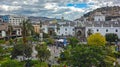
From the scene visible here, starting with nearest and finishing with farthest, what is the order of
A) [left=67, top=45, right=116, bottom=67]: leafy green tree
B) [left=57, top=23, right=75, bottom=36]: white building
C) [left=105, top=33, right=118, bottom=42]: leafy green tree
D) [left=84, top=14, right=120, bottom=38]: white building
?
[left=67, top=45, right=116, bottom=67]: leafy green tree → [left=105, top=33, right=118, bottom=42]: leafy green tree → [left=84, top=14, right=120, bottom=38]: white building → [left=57, top=23, right=75, bottom=36]: white building

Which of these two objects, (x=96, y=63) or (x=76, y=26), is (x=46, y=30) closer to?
(x=76, y=26)

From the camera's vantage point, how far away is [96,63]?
23.9 m

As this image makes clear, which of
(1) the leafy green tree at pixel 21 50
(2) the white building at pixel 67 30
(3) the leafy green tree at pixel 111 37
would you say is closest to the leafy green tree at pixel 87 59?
(1) the leafy green tree at pixel 21 50

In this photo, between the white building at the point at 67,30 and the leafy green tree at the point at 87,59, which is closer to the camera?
the leafy green tree at the point at 87,59

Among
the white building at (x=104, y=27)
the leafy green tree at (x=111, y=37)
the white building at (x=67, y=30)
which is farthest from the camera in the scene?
the white building at (x=67, y=30)

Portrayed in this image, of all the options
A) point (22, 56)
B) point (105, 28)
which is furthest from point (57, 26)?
point (22, 56)

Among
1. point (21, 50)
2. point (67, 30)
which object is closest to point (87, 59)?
point (21, 50)

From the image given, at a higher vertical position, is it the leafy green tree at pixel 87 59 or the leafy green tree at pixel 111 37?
the leafy green tree at pixel 87 59

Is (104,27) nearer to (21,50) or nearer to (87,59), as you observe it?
(21,50)

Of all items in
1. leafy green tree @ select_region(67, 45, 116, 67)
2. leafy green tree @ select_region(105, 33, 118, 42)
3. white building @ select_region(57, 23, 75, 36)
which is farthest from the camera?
white building @ select_region(57, 23, 75, 36)

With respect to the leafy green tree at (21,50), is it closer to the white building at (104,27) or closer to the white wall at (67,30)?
the white building at (104,27)

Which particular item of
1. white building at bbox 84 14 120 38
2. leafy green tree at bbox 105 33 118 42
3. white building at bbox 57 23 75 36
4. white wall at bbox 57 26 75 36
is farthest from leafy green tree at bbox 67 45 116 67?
white wall at bbox 57 26 75 36

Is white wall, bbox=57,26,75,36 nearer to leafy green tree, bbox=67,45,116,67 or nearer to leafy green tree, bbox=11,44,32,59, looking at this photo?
leafy green tree, bbox=11,44,32,59

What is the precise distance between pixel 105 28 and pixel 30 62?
37.8m
